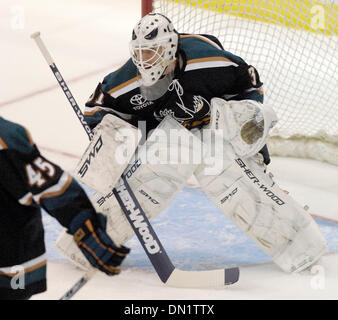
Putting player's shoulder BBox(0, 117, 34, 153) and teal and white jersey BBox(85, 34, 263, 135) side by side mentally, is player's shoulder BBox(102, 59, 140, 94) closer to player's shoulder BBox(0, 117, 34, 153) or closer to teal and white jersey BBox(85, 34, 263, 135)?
teal and white jersey BBox(85, 34, 263, 135)

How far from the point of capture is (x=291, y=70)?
382 cm

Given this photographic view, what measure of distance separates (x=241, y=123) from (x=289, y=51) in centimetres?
131

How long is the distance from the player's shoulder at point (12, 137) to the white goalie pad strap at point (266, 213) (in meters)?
1.07

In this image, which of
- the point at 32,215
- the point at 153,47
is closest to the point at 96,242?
the point at 32,215

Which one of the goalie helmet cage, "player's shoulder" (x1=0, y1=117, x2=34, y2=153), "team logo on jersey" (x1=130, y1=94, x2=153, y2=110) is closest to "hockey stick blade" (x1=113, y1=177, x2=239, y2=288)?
"team logo on jersey" (x1=130, y1=94, x2=153, y2=110)

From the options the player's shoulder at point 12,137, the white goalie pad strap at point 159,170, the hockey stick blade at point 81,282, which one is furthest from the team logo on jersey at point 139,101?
the player's shoulder at point 12,137

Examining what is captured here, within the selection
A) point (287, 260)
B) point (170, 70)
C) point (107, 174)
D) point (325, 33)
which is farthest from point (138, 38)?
point (325, 33)

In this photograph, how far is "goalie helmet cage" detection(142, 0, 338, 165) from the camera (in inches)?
144

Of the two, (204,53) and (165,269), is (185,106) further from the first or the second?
(165,269)

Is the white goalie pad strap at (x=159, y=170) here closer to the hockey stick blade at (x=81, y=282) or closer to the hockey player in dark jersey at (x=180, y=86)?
the hockey player in dark jersey at (x=180, y=86)

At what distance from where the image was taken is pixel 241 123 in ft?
8.58

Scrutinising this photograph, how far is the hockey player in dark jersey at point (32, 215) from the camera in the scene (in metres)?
1.67

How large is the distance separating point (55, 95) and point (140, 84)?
76.3 inches

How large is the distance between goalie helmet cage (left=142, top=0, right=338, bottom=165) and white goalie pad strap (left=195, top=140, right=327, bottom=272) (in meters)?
1.06
